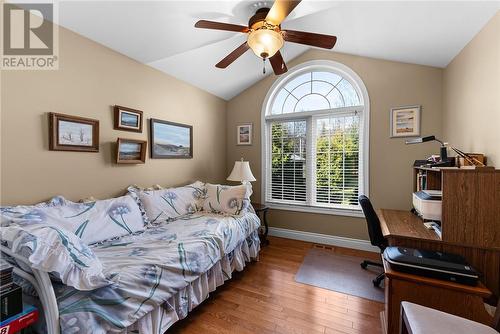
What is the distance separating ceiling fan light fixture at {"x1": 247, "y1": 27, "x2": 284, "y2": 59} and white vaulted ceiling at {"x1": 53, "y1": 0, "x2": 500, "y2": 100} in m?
0.56

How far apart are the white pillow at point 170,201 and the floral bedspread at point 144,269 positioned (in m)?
0.14

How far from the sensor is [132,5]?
71.2 inches

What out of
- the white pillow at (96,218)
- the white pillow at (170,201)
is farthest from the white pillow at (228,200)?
the white pillow at (96,218)

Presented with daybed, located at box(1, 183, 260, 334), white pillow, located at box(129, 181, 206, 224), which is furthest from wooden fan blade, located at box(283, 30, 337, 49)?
white pillow, located at box(129, 181, 206, 224)

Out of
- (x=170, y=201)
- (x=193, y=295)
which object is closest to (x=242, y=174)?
(x=170, y=201)

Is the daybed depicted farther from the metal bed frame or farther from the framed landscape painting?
the framed landscape painting

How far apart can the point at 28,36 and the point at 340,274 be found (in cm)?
356

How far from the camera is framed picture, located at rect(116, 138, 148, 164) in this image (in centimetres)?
232

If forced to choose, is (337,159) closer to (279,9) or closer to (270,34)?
(270,34)

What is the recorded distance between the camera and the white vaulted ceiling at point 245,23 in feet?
5.87

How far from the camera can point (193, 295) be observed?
5.80 feet

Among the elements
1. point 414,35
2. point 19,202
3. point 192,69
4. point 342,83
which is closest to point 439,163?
point 414,35

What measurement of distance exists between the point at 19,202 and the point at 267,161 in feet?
9.54

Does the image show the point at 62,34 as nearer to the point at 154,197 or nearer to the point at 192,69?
the point at 192,69
